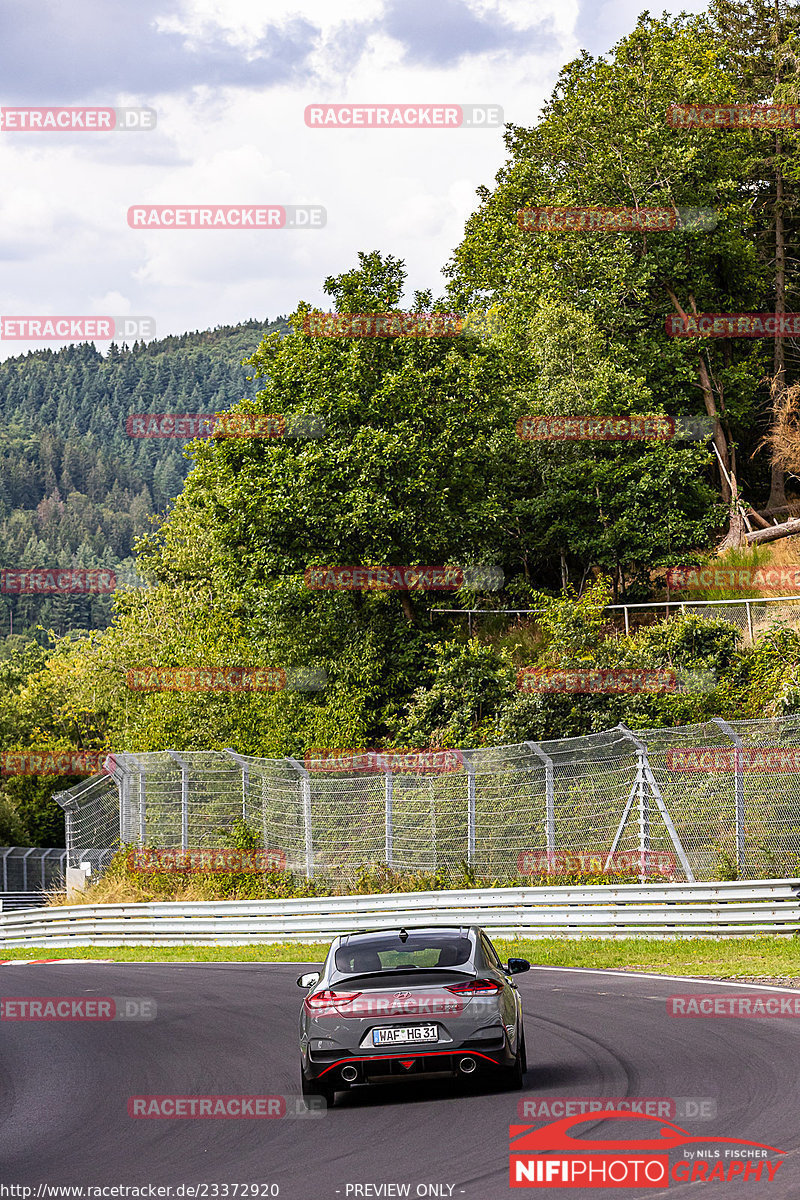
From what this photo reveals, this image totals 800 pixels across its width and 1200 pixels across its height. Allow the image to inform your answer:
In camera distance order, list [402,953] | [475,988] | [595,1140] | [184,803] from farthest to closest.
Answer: [184,803]
[402,953]
[475,988]
[595,1140]

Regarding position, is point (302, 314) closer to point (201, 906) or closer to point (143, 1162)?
point (201, 906)

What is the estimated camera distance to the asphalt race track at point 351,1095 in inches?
280

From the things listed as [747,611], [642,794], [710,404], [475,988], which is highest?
[710,404]

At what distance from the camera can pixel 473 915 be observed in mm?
21422

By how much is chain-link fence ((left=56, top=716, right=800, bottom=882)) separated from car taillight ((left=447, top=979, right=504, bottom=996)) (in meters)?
12.0

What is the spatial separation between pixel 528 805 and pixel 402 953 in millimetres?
13293

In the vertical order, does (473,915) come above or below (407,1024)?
below

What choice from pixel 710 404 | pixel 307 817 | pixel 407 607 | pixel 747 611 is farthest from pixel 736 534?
pixel 307 817

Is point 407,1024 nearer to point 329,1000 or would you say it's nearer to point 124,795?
point 329,1000

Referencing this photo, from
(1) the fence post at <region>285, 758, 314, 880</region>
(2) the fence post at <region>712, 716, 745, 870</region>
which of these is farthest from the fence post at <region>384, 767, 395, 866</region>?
(2) the fence post at <region>712, 716, 745, 870</region>

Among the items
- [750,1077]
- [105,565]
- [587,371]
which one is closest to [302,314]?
[587,371]

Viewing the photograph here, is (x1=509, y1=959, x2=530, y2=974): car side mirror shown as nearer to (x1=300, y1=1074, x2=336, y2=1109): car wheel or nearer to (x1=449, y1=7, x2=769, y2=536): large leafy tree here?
(x1=300, y1=1074, x2=336, y2=1109): car wheel

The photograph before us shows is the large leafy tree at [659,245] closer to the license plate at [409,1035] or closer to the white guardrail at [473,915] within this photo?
the white guardrail at [473,915]

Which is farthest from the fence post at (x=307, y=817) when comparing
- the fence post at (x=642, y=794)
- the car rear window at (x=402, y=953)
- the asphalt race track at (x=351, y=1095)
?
the car rear window at (x=402, y=953)
